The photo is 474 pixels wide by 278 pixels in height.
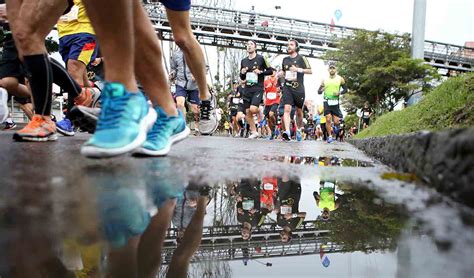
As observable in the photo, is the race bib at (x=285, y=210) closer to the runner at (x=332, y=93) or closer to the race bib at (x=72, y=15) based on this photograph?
the race bib at (x=72, y=15)

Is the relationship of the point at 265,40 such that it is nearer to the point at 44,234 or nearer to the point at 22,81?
the point at 22,81

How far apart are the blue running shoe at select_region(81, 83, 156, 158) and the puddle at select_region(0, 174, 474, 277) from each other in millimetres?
298

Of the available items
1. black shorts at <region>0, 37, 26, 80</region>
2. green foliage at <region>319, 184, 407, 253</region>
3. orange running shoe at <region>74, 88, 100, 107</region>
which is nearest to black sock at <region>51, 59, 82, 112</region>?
orange running shoe at <region>74, 88, 100, 107</region>

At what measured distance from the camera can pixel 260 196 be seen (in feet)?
4.25

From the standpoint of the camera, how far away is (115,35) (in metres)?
1.70

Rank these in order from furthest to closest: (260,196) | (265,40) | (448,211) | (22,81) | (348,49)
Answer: (265,40), (348,49), (22,81), (260,196), (448,211)

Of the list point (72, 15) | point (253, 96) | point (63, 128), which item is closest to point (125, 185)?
point (63, 128)

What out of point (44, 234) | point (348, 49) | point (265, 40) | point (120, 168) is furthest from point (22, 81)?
Answer: point (265, 40)

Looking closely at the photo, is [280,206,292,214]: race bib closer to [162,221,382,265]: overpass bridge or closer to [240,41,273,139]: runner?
[162,221,382,265]: overpass bridge

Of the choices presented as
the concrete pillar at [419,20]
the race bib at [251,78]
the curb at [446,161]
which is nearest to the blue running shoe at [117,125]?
the curb at [446,161]

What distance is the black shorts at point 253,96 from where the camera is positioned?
9062mm

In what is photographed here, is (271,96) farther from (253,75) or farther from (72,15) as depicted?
(72,15)

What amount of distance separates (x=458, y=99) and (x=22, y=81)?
4651 mm

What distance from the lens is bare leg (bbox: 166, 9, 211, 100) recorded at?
280 centimetres
